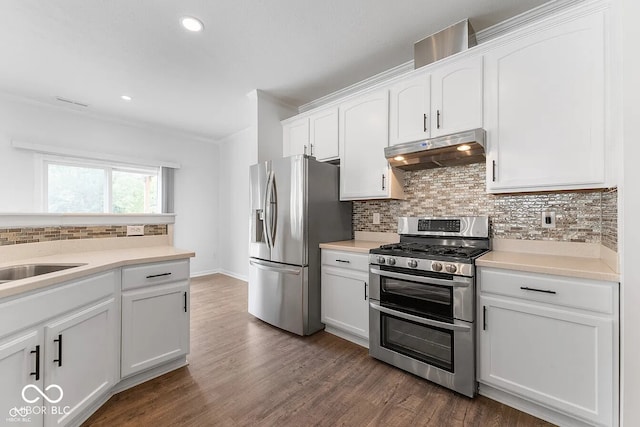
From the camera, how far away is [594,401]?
57.7 inches

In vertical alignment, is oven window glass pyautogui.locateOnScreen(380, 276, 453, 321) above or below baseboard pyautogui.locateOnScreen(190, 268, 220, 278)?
above

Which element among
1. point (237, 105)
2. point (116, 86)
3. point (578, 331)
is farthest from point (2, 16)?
point (578, 331)

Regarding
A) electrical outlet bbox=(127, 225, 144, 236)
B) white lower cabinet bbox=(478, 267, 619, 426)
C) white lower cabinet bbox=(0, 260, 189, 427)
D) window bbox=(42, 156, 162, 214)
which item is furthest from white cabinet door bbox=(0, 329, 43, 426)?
window bbox=(42, 156, 162, 214)

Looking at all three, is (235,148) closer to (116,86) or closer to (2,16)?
(116,86)

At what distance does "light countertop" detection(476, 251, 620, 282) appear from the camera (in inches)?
57.2

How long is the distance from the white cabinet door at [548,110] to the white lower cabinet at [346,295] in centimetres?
125

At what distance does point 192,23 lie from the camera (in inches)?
88.0

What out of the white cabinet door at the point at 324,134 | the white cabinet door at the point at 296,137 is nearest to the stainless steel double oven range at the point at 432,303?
the white cabinet door at the point at 324,134

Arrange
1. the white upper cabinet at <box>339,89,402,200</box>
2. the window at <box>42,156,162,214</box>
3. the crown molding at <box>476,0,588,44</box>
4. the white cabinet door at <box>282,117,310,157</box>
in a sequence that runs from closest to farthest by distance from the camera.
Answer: the crown molding at <box>476,0,588,44</box> → the white upper cabinet at <box>339,89,402,200</box> → the white cabinet door at <box>282,117,310,157</box> → the window at <box>42,156,162,214</box>

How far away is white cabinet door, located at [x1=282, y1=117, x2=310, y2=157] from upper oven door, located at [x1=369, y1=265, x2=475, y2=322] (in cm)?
177

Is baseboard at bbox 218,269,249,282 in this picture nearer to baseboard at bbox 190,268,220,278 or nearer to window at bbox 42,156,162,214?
baseboard at bbox 190,268,220,278

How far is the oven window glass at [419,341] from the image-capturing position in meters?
1.94

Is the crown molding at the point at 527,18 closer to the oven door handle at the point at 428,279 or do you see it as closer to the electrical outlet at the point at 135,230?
the oven door handle at the point at 428,279

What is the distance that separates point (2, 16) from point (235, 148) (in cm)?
332
